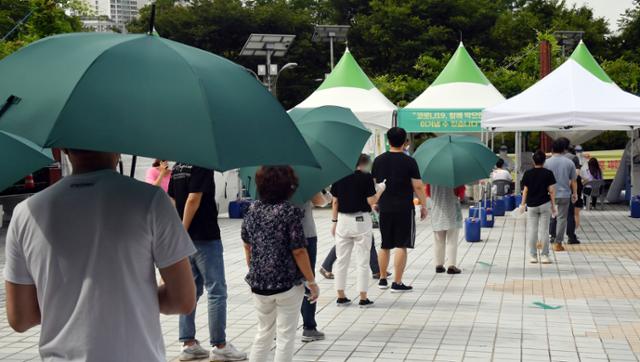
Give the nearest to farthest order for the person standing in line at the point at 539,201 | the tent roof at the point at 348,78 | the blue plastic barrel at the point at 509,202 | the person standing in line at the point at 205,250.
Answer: the person standing in line at the point at 205,250 → the person standing in line at the point at 539,201 → the blue plastic barrel at the point at 509,202 → the tent roof at the point at 348,78

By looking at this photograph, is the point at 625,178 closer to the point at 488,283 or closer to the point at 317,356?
the point at 488,283

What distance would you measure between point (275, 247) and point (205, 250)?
3.12 ft

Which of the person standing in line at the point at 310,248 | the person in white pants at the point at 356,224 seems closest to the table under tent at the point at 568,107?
the person in white pants at the point at 356,224

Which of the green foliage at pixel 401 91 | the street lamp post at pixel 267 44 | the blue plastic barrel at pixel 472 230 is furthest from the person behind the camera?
the green foliage at pixel 401 91

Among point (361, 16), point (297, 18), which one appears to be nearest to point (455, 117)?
point (361, 16)

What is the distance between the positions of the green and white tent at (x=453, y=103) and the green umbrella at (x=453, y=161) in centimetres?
874

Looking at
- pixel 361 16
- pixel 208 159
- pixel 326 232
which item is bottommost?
pixel 326 232

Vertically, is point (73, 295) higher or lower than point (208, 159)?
lower

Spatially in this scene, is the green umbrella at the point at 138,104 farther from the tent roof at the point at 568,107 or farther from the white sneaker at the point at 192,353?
the tent roof at the point at 568,107

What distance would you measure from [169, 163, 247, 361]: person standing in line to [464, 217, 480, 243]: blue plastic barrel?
359 inches

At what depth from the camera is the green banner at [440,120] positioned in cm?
2088

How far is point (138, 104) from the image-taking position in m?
2.66

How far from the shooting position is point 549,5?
55531mm

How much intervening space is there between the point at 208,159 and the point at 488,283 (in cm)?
831
